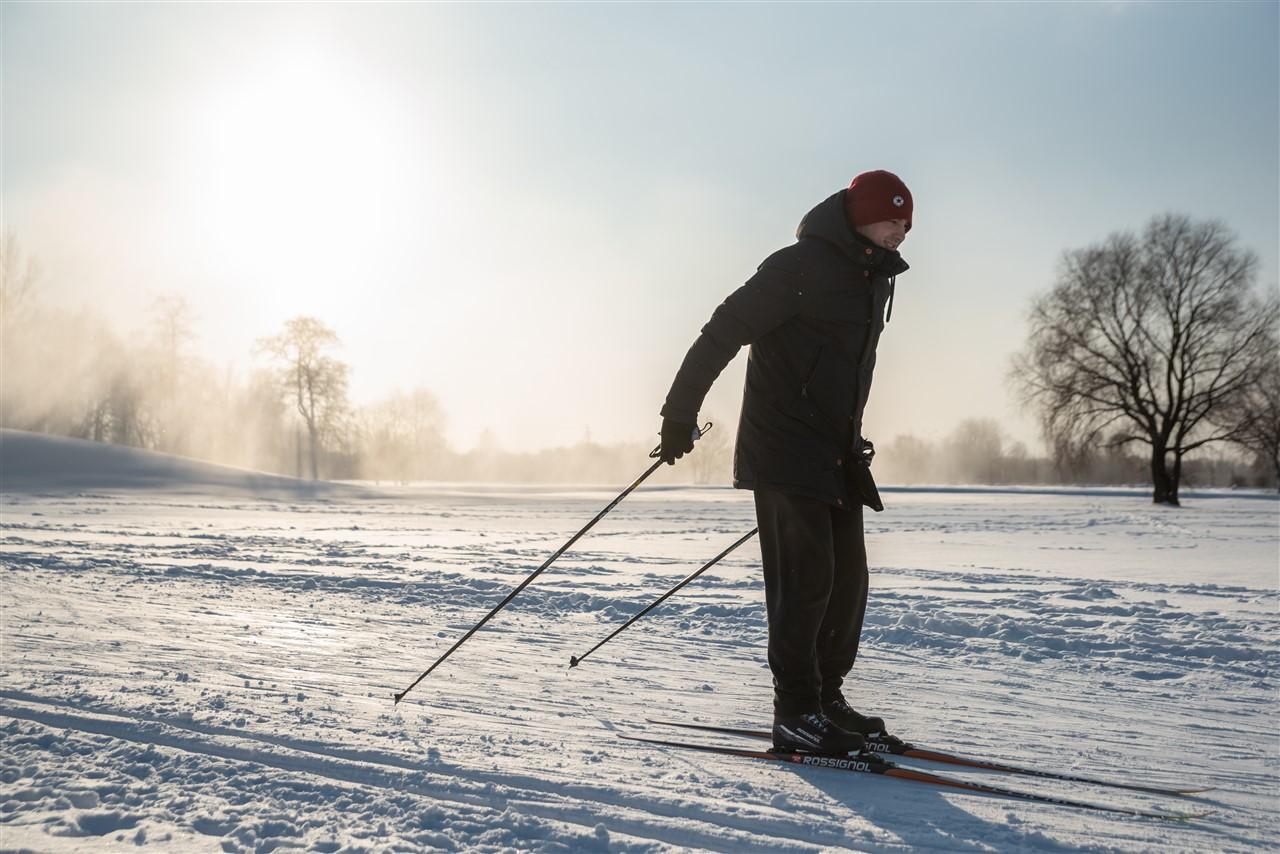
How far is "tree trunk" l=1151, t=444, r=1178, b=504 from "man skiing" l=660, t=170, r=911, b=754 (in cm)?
2840

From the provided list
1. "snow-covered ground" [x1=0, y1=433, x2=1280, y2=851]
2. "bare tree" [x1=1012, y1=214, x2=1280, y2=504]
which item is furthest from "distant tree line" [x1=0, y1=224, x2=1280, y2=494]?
"snow-covered ground" [x1=0, y1=433, x2=1280, y2=851]

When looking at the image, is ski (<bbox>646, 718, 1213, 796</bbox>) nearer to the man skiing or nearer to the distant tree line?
the man skiing

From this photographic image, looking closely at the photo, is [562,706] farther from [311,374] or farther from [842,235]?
[311,374]

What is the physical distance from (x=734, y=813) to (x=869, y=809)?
13.4 inches

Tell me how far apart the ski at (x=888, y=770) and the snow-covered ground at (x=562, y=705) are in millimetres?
54

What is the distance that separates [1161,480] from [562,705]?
95.5ft

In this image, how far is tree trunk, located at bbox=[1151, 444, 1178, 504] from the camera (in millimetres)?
26812

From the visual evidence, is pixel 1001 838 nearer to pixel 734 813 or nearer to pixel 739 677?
pixel 734 813

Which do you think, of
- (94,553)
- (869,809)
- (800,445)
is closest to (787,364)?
(800,445)

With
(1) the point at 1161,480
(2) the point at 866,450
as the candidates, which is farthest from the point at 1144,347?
(2) the point at 866,450

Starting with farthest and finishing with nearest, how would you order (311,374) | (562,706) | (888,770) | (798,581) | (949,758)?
(311,374) < (562,706) < (798,581) < (949,758) < (888,770)

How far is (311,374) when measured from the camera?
4622 cm

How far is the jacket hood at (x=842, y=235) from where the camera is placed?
8.93 ft

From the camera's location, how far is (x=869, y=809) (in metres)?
2.08
